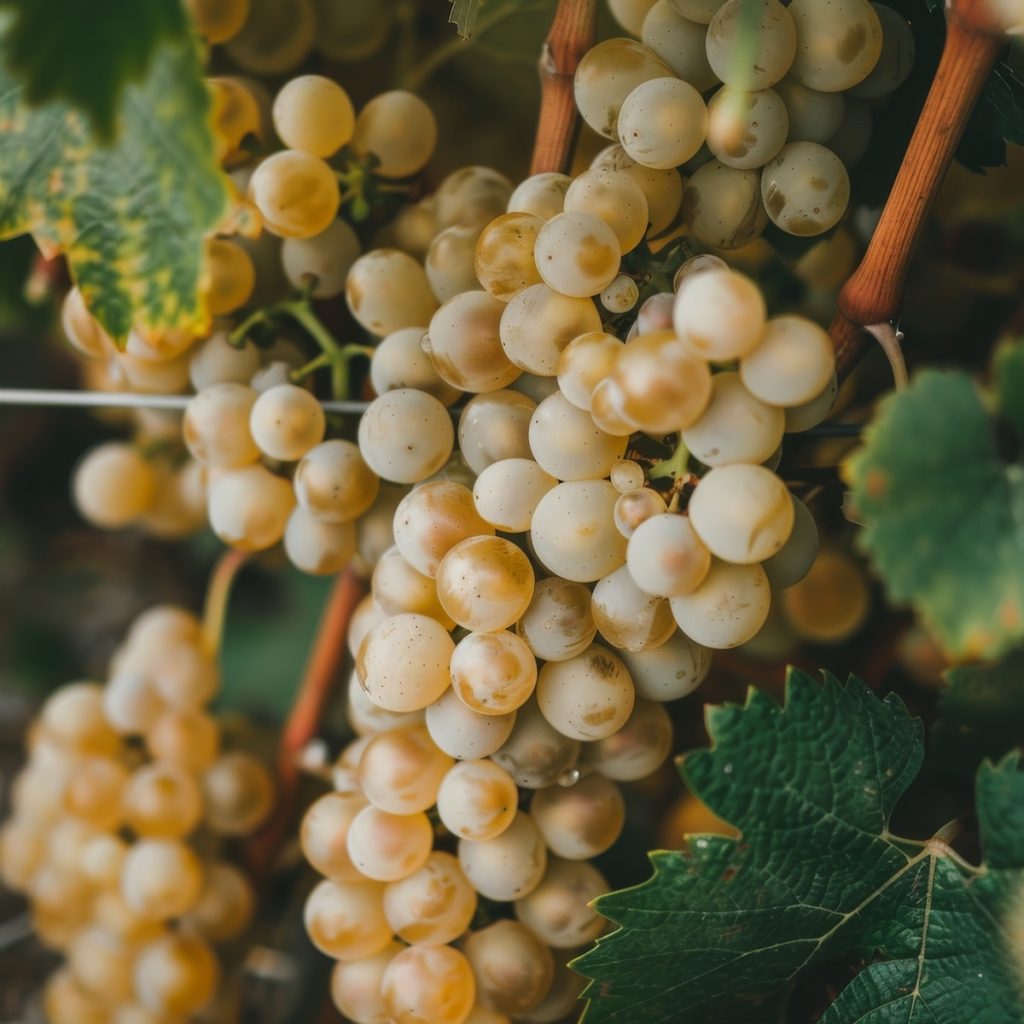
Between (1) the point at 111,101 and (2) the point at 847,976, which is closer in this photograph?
(1) the point at 111,101

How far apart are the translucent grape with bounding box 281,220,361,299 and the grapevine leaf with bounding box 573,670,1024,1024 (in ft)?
1.13

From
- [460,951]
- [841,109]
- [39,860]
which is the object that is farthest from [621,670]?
[39,860]

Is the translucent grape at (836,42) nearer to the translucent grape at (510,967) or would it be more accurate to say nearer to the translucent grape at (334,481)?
the translucent grape at (334,481)

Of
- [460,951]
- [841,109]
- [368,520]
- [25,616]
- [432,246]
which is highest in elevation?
[841,109]

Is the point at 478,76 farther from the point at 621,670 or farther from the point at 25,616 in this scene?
the point at 25,616

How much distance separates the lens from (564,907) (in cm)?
55

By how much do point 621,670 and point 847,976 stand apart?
247 mm

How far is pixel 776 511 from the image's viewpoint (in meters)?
0.43

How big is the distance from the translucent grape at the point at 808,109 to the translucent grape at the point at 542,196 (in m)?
0.12

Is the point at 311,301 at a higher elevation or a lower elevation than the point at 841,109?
lower

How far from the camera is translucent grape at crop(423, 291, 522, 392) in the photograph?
1.63ft

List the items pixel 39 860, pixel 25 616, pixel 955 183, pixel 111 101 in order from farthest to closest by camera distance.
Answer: pixel 25 616, pixel 39 860, pixel 955 183, pixel 111 101

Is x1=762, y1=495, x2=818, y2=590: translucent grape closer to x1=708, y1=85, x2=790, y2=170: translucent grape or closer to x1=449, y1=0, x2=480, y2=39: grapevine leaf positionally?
x1=708, y1=85, x2=790, y2=170: translucent grape

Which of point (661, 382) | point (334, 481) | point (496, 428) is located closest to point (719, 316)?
point (661, 382)
